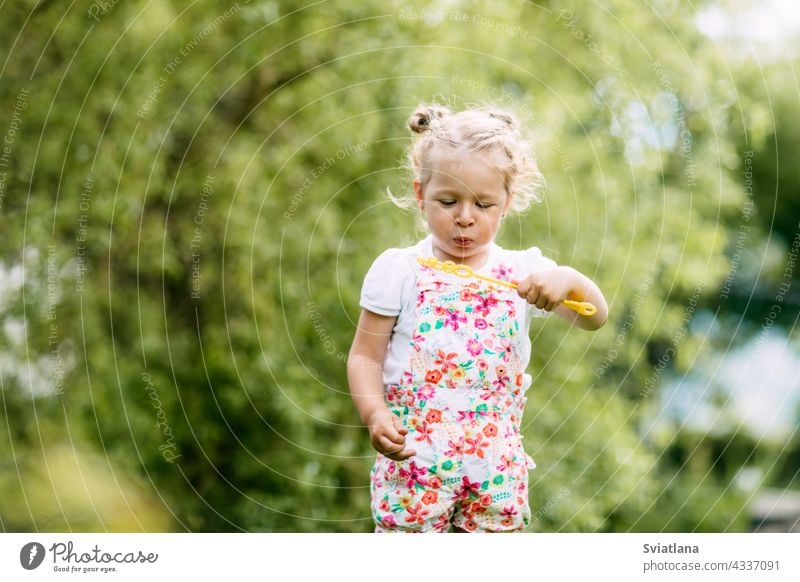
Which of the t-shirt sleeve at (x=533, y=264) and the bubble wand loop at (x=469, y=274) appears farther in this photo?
the t-shirt sleeve at (x=533, y=264)

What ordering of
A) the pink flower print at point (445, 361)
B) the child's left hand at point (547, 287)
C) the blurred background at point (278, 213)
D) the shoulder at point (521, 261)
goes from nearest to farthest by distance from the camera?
the child's left hand at point (547, 287) < the pink flower print at point (445, 361) < the shoulder at point (521, 261) < the blurred background at point (278, 213)

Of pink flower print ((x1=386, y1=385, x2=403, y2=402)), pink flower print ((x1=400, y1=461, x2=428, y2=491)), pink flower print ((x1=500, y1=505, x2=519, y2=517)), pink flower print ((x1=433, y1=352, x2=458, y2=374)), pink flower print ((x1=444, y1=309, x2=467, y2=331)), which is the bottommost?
pink flower print ((x1=500, y1=505, x2=519, y2=517))

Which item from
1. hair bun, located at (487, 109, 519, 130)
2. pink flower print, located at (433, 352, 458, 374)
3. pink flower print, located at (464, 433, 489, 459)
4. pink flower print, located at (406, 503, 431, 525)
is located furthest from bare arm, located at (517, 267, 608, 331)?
pink flower print, located at (406, 503, 431, 525)

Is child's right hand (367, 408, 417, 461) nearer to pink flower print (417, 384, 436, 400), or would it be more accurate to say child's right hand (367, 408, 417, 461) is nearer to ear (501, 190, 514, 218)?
pink flower print (417, 384, 436, 400)

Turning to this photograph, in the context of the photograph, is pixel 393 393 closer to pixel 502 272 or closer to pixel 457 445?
pixel 457 445

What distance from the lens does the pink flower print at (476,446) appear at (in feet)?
8.63

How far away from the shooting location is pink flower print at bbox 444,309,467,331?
266 centimetres

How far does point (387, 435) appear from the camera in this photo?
2549mm

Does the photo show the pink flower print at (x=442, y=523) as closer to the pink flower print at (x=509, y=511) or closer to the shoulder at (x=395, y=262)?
the pink flower print at (x=509, y=511)

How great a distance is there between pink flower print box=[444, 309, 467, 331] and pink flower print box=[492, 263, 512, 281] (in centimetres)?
15

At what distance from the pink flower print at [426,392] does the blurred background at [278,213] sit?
2692 mm

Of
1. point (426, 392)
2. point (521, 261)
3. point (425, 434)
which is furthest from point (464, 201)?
point (425, 434)

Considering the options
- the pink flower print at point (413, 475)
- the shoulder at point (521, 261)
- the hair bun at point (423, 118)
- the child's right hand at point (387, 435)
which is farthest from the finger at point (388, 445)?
the hair bun at point (423, 118)

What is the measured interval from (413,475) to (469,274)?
0.52m
